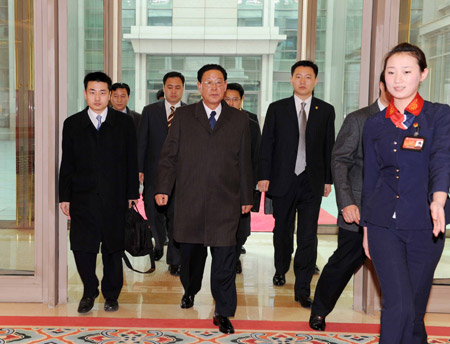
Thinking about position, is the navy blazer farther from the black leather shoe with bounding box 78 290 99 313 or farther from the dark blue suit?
the black leather shoe with bounding box 78 290 99 313

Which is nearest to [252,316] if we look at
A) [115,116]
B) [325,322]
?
[325,322]

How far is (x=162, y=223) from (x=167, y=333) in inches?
85.9

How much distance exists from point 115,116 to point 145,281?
1.65m

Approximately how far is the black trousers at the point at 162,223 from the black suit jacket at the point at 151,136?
280mm

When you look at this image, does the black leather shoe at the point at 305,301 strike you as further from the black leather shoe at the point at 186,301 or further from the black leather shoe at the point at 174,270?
the black leather shoe at the point at 174,270

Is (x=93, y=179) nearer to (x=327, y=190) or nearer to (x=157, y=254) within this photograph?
(x=327, y=190)

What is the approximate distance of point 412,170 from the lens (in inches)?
105

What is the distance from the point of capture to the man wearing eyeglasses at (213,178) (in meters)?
3.96

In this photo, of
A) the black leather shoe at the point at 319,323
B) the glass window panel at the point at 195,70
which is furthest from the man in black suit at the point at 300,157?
the glass window panel at the point at 195,70

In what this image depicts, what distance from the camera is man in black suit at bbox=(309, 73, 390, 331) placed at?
337cm

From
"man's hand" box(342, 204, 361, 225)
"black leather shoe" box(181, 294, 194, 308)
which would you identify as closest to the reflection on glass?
"black leather shoe" box(181, 294, 194, 308)

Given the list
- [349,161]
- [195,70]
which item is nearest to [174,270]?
[349,161]

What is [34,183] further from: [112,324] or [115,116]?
[112,324]

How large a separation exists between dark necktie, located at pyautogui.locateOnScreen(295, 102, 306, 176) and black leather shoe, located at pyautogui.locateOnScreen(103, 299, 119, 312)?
1.70 metres
